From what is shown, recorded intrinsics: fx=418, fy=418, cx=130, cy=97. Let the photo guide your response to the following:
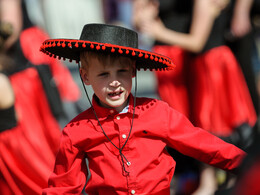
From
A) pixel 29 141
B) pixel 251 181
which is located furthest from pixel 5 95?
pixel 251 181

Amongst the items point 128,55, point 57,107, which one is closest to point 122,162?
point 128,55

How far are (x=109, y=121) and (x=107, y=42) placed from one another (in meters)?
0.36

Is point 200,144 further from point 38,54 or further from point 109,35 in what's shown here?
point 38,54

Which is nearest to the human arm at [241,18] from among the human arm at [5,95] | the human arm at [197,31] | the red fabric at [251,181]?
the human arm at [197,31]

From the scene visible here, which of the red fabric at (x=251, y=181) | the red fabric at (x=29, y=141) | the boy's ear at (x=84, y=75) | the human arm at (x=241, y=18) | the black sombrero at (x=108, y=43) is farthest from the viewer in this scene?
the human arm at (x=241, y=18)

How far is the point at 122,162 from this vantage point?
5.81ft

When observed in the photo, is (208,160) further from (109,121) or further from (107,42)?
(107,42)

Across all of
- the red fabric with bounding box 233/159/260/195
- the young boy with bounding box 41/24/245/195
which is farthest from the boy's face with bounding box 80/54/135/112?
the red fabric with bounding box 233/159/260/195

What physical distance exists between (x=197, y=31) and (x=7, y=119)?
5.35 feet

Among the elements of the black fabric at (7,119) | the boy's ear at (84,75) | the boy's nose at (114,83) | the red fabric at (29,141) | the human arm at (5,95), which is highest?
the boy's ear at (84,75)

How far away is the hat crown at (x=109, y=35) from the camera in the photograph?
1689 millimetres

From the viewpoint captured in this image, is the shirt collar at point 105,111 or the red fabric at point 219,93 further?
the red fabric at point 219,93

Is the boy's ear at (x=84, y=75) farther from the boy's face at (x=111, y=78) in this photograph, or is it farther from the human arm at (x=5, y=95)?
the human arm at (x=5, y=95)

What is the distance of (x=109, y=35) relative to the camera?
1692 millimetres
